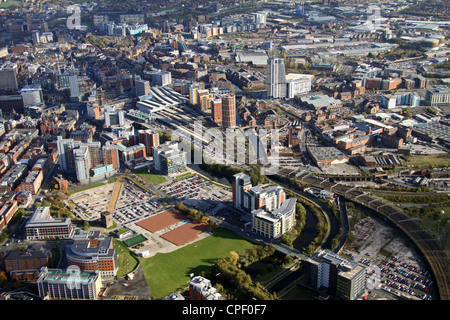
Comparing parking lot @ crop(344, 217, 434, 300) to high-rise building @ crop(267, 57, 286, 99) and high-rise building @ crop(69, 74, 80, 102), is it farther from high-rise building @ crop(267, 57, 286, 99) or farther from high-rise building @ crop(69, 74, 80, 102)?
high-rise building @ crop(69, 74, 80, 102)

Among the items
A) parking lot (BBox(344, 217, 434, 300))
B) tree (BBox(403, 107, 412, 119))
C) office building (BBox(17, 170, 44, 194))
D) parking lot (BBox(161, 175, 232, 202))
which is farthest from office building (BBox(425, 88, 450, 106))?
office building (BBox(17, 170, 44, 194))

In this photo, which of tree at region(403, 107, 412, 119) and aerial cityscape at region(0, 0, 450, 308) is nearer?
aerial cityscape at region(0, 0, 450, 308)

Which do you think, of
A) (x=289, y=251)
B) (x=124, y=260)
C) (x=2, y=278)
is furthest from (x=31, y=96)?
(x=289, y=251)

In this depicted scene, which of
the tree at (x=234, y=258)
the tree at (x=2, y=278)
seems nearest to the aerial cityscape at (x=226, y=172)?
the tree at (x=2, y=278)

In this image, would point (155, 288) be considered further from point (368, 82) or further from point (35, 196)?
point (368, 82)

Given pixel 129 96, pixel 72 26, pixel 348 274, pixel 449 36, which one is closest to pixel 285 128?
Answer: pixel 129 96

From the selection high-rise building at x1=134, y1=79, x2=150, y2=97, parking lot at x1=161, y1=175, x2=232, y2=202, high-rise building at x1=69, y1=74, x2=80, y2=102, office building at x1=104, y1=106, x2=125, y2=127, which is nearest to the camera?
parking lot at x1=161, y1=175, x2=232, y2=202
